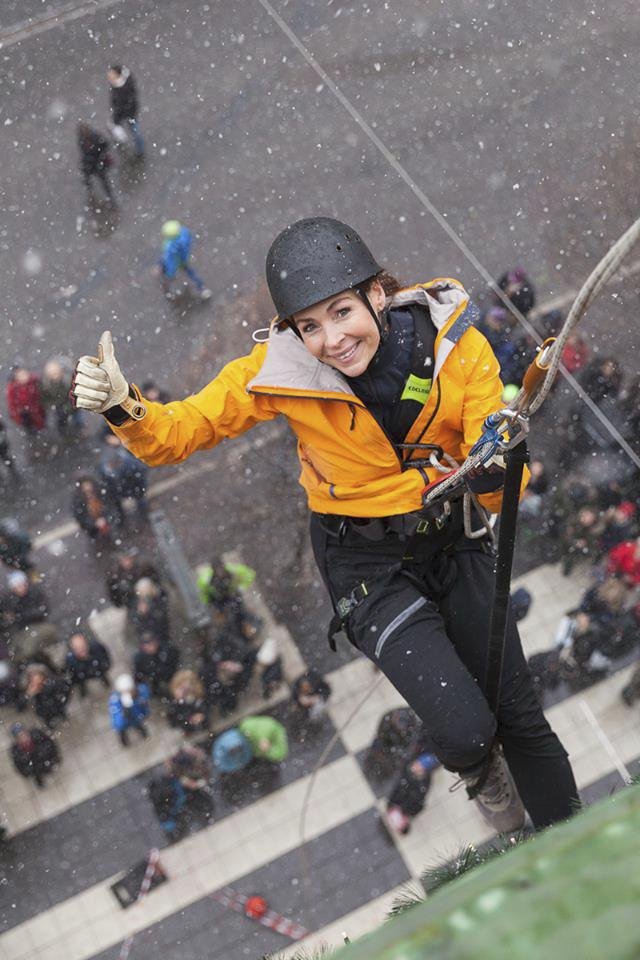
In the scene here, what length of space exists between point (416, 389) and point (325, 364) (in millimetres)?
378

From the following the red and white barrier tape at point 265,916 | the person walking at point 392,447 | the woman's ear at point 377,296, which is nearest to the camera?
the person walking at point 392,447

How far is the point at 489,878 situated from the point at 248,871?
800cm

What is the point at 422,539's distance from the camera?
5031 mm

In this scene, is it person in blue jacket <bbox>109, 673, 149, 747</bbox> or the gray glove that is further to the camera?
person in blue jacket <bbox>109, 673, 149, 747</bbox>

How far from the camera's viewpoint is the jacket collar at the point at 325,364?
4582mm

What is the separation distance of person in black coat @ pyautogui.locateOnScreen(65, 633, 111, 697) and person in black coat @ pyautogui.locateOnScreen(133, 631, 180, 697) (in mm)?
234

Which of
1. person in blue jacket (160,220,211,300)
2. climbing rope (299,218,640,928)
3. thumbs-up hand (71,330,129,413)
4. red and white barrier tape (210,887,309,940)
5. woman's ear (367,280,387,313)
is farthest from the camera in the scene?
person in blue jacket (160,220,211,300)

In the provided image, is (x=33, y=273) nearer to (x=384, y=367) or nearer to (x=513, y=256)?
(x=513, y=256)

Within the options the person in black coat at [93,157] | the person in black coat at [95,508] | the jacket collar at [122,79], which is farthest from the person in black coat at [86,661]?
the jacket collar at [122,79]

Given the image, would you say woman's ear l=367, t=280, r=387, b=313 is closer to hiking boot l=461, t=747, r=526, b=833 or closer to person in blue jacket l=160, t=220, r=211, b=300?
hiking boot l=461, t=747, r=526, b=833

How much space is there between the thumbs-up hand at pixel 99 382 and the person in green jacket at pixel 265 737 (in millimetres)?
5334

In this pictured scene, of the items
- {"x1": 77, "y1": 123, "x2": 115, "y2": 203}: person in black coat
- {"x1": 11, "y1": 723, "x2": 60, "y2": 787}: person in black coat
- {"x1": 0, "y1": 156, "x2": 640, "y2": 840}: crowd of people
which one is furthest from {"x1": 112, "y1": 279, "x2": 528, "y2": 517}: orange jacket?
{"x1": 77, "y1": 123, "x2": 115, "y2": 203}: person in black coat

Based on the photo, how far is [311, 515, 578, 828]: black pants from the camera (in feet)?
15.4

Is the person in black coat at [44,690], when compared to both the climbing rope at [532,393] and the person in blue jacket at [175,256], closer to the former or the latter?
the person in blue jacket at [175,256]
